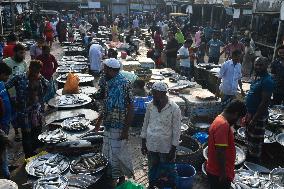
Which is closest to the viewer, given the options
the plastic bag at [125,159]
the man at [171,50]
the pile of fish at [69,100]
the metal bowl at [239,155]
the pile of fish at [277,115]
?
the plastic bag at [125,159]

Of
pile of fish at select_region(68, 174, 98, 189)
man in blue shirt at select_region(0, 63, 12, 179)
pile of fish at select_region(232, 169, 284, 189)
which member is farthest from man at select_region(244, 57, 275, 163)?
man in blue shirt at select_region(0, 63, 12, 179)

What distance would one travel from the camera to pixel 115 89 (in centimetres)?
489

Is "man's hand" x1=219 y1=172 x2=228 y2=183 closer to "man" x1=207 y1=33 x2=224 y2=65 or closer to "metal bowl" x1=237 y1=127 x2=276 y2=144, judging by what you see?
"metal bowl" x1=237 y1=127 x2=276 y2=144

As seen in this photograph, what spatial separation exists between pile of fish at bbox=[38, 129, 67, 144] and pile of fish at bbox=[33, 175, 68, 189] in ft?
4.18

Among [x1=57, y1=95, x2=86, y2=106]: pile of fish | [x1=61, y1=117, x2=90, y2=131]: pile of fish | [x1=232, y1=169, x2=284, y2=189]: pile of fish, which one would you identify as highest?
[x1=57, y1=95, x2=86, y2=106]: pile of fish

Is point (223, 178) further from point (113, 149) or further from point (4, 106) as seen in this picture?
point (4, 106)

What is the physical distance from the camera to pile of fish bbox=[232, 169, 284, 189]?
17.4ft

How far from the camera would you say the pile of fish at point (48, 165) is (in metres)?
5.40

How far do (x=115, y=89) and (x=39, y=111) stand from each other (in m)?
2.23

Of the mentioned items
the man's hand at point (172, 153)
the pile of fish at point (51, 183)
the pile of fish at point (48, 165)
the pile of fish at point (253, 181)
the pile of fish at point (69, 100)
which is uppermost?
the man's hand at point (172, 153)

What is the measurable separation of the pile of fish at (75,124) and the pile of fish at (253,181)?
134 inches

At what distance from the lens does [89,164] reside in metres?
5.56

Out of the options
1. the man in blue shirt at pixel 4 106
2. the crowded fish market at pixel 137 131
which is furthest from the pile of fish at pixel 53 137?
the man in blue shirt at pixel 4 106

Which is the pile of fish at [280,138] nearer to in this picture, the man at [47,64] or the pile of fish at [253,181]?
the pile of fish at [253,181]
